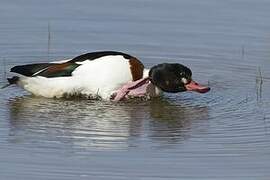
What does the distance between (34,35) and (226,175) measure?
4822mm

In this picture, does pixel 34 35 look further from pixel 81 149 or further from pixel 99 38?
pixel 81 149

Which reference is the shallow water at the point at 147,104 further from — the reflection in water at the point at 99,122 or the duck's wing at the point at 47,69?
the duck's wing at the point at 47,69

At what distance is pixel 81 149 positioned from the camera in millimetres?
8461

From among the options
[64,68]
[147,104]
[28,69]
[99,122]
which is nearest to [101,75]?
[64,68]

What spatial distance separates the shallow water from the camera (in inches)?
320

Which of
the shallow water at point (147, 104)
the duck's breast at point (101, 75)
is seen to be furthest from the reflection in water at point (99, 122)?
the duck's breast at point (101, 75)

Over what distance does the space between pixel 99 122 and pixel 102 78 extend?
85 cm

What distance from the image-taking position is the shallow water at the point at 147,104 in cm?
813

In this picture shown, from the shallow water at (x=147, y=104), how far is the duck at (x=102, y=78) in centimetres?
11

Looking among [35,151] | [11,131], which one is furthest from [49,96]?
[35,151]

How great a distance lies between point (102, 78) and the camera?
33.3 ft

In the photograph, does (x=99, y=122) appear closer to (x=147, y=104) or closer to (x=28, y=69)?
(x=147, y=104)

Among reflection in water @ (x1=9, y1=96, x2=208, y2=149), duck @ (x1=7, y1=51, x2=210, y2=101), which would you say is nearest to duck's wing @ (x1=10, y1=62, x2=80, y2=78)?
duck @ (x1=7, y1=51, x2=210, y2=101)

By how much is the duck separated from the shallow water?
0.11m
